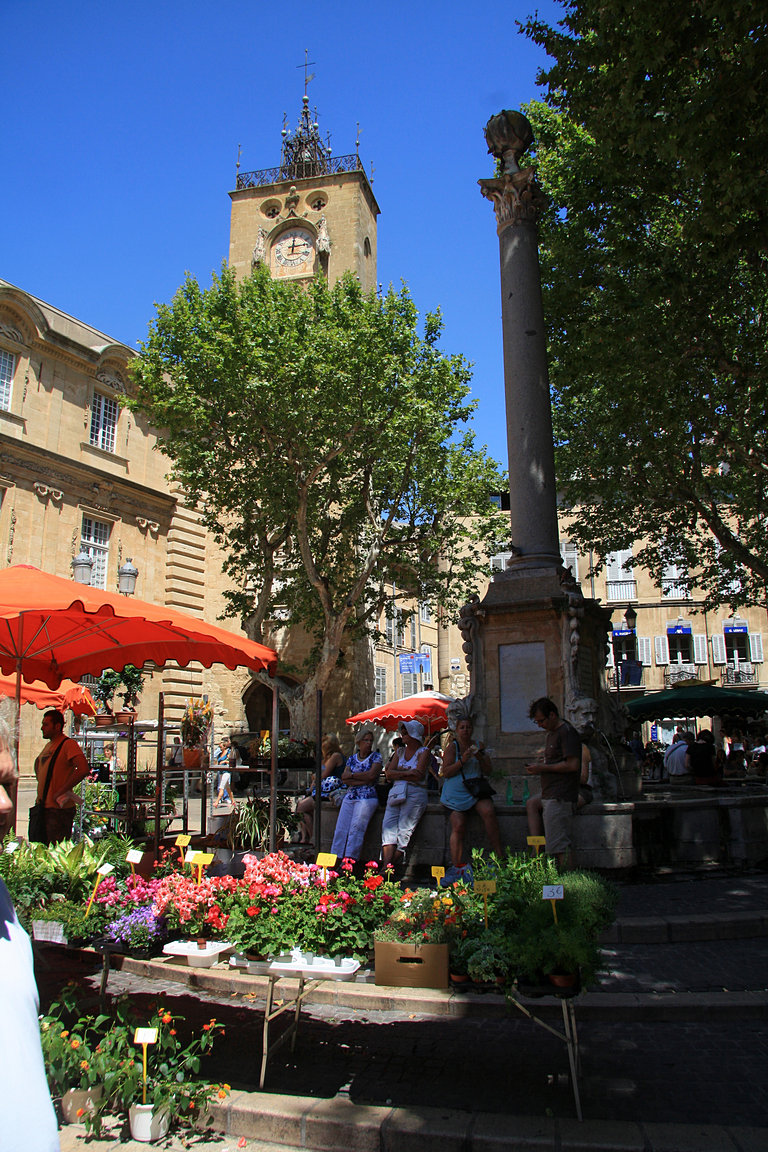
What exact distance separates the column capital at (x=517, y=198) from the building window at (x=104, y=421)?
17388 millimetres

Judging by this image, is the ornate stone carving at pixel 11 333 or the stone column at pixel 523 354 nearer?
the stone column at pixel 523 354

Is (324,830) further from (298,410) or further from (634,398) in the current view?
(298,410)

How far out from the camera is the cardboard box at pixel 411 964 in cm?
454

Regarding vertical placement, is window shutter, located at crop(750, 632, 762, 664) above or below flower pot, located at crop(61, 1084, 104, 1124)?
above

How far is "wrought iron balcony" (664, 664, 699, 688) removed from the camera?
39.4 meters

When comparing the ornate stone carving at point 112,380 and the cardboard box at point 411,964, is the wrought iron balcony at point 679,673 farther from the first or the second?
the cardboard box at point 411,964

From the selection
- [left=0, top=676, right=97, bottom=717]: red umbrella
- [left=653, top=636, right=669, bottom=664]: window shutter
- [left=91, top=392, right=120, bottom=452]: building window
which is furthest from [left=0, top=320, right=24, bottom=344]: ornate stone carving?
[left=653, top=636, right=669, bottom=664]: window shutter

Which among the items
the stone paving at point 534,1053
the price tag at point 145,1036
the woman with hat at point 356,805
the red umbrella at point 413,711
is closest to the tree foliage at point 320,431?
the red umbrella at point 413,711

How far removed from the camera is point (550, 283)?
653 inches

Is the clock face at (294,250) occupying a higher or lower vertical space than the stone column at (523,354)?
higher

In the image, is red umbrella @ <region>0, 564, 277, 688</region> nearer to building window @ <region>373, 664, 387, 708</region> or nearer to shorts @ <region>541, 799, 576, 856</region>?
shorts @ <region>541, 799, 576, 856</region>

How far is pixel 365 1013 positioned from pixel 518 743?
4912 mm

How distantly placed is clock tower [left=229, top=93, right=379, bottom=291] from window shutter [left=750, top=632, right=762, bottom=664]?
24.5 m

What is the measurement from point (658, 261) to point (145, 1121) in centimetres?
1398
